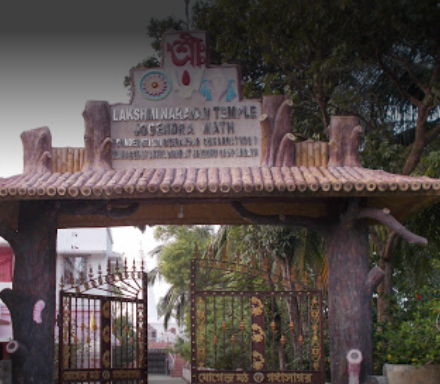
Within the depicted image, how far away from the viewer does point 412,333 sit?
981cm

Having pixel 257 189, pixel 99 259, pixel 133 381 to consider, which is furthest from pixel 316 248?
pixel 99 259

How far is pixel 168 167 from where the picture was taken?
9.20 meters

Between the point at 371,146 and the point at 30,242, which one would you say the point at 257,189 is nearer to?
the point at 30,242

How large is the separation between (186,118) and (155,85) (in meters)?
0.61

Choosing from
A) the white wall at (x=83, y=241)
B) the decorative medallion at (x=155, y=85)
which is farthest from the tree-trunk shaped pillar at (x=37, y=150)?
the white wall at (x=83, y=241)

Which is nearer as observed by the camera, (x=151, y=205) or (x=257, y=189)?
(x=257, y=189)

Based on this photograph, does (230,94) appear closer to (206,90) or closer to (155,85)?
(206,90)

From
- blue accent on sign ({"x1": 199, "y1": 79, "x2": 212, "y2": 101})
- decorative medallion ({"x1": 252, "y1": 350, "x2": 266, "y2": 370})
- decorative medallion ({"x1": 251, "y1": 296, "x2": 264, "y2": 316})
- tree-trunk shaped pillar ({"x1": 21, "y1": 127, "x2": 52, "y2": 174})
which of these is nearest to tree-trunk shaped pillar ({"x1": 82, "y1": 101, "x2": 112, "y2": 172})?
tree-trunk shaped pillar ({"x1": 21, "y1": 127, "x2": 52, "y2": 174})

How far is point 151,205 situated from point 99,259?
21916 mm

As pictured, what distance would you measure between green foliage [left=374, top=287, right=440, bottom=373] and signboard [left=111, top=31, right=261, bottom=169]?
10.5ft

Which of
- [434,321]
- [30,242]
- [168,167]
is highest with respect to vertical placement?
[168,167]

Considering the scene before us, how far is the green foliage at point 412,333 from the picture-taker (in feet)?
31.0

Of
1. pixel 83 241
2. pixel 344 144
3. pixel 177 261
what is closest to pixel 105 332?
pixel 344 144

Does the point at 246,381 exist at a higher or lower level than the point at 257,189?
lower
